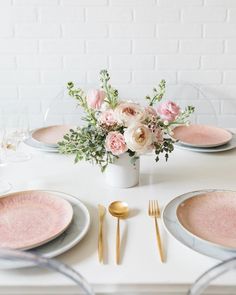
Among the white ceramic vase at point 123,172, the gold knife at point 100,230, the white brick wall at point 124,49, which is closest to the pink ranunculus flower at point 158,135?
the white ceramic vase at point 123,172

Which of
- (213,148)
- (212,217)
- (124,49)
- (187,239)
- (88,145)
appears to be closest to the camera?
(187,239)

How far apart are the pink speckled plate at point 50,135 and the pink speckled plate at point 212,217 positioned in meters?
0.61

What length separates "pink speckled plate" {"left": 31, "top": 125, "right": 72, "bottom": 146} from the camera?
1.53 m

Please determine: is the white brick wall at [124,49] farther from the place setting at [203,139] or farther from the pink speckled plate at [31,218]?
the pink speckled plate at [31,218]

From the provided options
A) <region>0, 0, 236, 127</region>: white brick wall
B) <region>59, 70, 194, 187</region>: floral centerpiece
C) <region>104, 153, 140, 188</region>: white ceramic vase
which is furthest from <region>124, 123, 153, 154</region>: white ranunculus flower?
<region>0, 0, 236, 127</region>: white brick wall

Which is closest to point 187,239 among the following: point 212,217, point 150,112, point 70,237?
point 212,217

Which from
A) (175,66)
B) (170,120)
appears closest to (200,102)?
(175,66)

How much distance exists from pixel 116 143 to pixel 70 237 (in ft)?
0.92

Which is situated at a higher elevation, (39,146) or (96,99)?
(96,99)

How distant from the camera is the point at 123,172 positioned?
117 centimetres

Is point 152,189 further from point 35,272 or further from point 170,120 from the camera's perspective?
Result: point 35,272

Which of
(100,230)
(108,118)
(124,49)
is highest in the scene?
(124,49)

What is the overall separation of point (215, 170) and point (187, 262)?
1.76 ft

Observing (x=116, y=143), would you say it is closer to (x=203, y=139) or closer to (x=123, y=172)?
(x=123, y=172)
